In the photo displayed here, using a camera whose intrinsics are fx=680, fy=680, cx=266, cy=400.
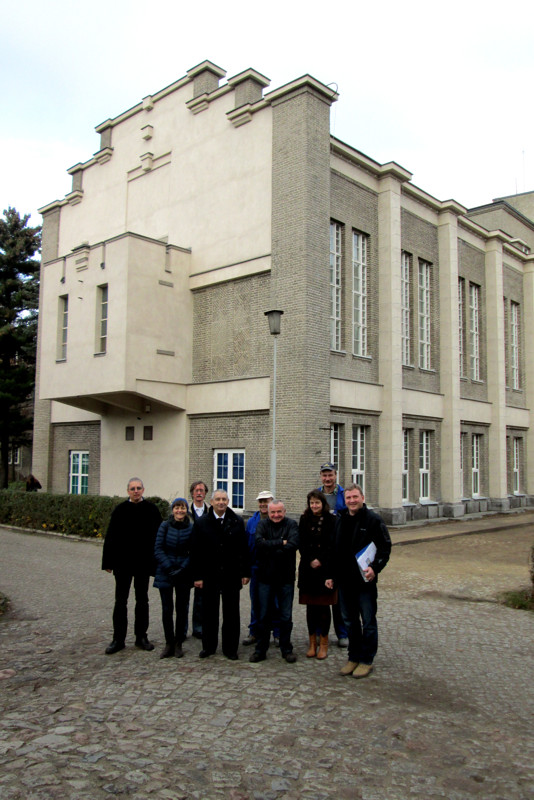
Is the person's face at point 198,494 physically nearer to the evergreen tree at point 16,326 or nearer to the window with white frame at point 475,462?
the window with white frame at point 475,462

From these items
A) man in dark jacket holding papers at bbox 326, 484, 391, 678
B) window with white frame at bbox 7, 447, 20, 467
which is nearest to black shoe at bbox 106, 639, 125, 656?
man in dark jacket holding papers at bbox 326, 484, 391, 678

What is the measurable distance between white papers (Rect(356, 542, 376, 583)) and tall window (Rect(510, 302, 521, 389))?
2633 cm

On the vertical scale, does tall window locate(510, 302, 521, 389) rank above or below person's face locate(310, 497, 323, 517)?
above

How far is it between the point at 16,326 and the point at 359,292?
18882 mm

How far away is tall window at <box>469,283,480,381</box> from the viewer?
27297mm

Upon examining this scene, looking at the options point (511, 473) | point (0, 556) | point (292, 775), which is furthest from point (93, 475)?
point (292, 775)

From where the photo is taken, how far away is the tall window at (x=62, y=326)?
2234 centimetres

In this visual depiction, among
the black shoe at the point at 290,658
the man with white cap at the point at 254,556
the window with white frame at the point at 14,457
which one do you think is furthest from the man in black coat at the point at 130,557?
the window with white frame at the point at 14,457

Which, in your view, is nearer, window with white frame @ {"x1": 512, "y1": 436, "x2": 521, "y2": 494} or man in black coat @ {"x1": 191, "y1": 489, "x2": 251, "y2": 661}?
man in black coat @ {"x1": 191, "y1": 489, "x2": 251, "y2": 661}

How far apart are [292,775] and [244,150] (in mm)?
18554

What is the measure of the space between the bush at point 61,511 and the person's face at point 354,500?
1049cm

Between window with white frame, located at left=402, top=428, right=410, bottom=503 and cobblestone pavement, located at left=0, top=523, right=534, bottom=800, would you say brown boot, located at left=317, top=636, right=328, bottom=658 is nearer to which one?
cobblestone pavement, located at left=0, top=523, right=534, bottom=800

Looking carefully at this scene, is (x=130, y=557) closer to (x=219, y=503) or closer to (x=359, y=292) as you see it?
(x=219, y=503)

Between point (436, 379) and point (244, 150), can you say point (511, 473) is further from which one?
point (244, 150)
